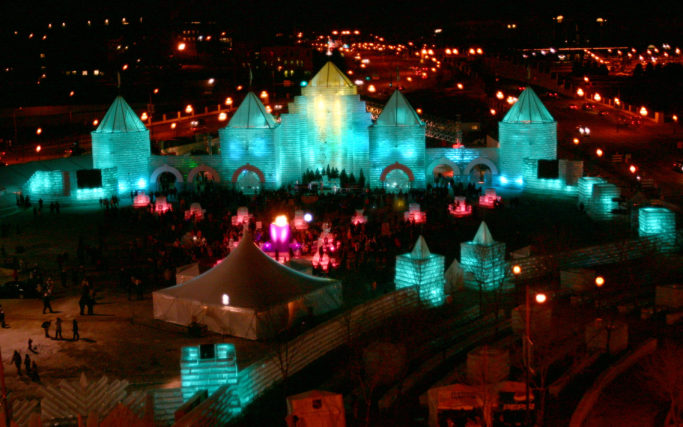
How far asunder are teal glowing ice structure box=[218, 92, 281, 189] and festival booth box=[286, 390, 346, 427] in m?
25.3

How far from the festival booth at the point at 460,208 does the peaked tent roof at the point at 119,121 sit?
591 inches

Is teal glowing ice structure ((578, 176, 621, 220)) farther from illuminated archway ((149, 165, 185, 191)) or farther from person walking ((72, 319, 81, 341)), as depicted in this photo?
person walking ((72, 319, 81, 341))

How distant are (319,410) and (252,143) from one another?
2575cm

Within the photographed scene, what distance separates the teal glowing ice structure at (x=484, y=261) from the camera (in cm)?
2667

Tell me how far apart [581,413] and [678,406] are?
1.79m

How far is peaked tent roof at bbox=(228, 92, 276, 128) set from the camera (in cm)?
4222

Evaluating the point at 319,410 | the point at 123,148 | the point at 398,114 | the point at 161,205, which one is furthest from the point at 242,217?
the point at 319,410

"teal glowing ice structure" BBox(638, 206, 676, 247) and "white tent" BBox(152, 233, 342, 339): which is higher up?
"teal glowing ice structure" BBox(638, 206, 676, 247)

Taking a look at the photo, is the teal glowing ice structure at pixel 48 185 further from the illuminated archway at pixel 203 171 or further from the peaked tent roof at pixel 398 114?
the peaked tent roof at pixel 398 114

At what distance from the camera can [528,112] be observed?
42094 mm

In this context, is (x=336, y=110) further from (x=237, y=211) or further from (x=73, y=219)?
(x=73, y=219)

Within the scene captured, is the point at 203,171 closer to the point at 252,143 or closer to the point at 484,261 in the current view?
the point at 252,143

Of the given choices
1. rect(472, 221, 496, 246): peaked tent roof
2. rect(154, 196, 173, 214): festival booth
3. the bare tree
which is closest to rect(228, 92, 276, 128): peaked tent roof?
rect(154, 196, 173, 214): festival booth

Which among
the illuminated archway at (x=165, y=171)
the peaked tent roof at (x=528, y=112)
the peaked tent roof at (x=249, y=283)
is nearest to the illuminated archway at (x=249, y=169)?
the illuminated archway at (x=165, y=171)
